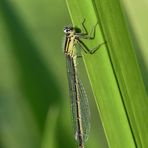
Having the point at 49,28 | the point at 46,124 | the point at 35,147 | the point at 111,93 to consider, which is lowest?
the point at 35,147

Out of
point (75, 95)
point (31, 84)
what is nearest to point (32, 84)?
point (31, 84)

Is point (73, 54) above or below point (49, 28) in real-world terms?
below

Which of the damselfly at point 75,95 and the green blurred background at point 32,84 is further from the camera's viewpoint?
the damselfly at point 75,95

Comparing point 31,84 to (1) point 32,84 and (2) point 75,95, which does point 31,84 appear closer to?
A: (1) point 32,84

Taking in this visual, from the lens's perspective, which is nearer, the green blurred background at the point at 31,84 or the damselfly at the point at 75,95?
the green blurred background at the point at 31,84

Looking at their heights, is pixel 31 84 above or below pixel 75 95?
above

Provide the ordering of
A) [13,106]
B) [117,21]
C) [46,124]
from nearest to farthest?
[117,21]
[46,124]
[13,106]

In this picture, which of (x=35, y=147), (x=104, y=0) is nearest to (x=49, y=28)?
(x=35, y=147)

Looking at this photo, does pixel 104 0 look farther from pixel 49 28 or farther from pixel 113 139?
pixel 49 28
